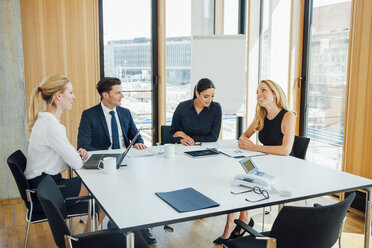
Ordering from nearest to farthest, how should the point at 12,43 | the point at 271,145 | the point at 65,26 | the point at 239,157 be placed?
the point at 239,157 < the point at 271,145 < the point at 12,43 < the point at 65,26

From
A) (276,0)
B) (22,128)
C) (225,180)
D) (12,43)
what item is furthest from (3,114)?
(276,0)

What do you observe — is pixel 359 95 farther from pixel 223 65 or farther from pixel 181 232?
pixel 181 232

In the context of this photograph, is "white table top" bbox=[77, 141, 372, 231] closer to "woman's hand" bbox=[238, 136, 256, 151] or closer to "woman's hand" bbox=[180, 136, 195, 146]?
"woman's hand" bbox=[238, 136, 256, 151]

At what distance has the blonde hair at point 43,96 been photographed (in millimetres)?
2761

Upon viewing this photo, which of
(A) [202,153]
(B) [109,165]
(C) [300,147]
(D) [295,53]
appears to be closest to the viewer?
(B) [109,165]

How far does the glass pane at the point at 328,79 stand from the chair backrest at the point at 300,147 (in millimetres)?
1237

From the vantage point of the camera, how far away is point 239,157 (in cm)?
302

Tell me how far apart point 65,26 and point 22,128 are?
4.46 feet

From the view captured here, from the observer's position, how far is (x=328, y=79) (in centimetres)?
455

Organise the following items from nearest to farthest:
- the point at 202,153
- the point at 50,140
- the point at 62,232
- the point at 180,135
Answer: the point at 62,232 < the point at 50,140 < the point at 202,153 < the point at 180,135

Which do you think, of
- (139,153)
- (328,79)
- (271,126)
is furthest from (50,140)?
(328,79)

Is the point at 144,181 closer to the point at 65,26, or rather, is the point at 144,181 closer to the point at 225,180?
the point at 225,180

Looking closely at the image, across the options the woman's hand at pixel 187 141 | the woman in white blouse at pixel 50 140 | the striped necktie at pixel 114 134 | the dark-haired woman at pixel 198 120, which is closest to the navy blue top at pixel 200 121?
the dark-haired woman at pixel 198 120

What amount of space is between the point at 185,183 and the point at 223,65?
3293mm
